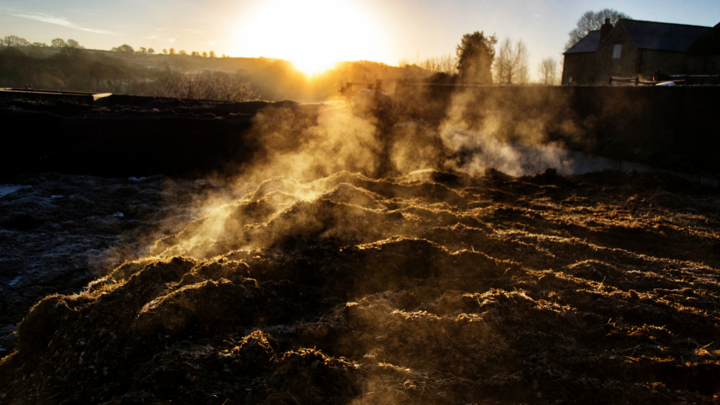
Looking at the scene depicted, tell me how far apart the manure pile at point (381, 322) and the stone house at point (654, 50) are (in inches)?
1182

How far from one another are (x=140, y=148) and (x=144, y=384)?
11387 millimetres

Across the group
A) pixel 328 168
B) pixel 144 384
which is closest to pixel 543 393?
pixel 144 384

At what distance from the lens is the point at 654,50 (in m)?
29.2

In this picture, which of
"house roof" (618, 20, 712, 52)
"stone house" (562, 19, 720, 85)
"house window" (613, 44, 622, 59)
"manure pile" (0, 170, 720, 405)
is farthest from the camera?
"house window" (613, 44, 622, 59)

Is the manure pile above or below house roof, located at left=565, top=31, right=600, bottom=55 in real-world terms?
below

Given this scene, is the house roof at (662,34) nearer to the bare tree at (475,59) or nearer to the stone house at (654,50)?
the stone house at (654,50)

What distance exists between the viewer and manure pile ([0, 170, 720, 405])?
2316 mm

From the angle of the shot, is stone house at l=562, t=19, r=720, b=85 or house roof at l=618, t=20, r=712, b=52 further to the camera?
house roof at l=618, t=20, r=712, b=52

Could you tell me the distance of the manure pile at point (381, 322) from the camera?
7.60 ft

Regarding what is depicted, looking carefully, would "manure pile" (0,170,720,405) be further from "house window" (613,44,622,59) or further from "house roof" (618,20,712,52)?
"house window" (613,44,622,59)

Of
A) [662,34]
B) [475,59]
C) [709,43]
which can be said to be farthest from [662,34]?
[475,59]

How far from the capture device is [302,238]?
459 cm

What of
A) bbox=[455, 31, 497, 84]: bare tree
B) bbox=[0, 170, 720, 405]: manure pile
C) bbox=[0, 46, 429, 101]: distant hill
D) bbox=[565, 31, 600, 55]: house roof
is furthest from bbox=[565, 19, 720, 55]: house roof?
bbox=[0, 170, 720, 405]: manure pile

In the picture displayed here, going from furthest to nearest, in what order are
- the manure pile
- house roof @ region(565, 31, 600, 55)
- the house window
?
house roof @ region(565, 31, 600, 55) → the house window → the manure pile
